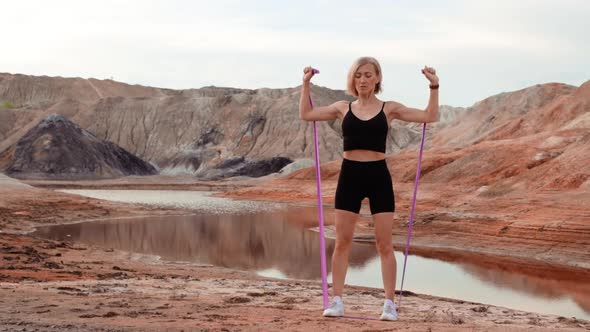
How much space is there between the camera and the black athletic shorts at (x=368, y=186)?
7.03 metres

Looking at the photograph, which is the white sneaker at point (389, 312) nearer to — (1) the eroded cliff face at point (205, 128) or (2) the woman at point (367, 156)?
(2) the woman at point (367, 156)

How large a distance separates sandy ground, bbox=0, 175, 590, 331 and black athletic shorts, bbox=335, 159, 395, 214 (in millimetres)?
1179

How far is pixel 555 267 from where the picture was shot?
2298cm

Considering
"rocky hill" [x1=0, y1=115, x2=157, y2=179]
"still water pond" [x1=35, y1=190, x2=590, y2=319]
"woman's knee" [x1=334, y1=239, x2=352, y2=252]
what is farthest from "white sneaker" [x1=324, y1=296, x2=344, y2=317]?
"rocky hill" [x1=0, y1=115, x2=157, y2=179]

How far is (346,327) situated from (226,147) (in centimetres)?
11927

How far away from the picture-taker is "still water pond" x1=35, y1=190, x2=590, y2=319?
17891 millimetres

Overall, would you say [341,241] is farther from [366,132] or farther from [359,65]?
[359,65]

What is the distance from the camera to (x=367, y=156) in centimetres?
708

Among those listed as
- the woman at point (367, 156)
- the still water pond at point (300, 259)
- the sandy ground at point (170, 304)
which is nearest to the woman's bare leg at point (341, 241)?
the woman at point (367, 156)

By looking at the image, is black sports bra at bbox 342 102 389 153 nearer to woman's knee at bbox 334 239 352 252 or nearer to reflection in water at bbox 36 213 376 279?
woman's knee at bbox 334 239 352 252

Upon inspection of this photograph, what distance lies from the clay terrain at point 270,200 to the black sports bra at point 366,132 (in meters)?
1.75

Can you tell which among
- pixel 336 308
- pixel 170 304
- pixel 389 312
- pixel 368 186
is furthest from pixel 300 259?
pixel 368 186

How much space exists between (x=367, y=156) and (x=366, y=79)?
78 cm

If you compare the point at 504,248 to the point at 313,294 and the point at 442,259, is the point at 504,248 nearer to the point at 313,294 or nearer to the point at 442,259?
the point at 442,259
